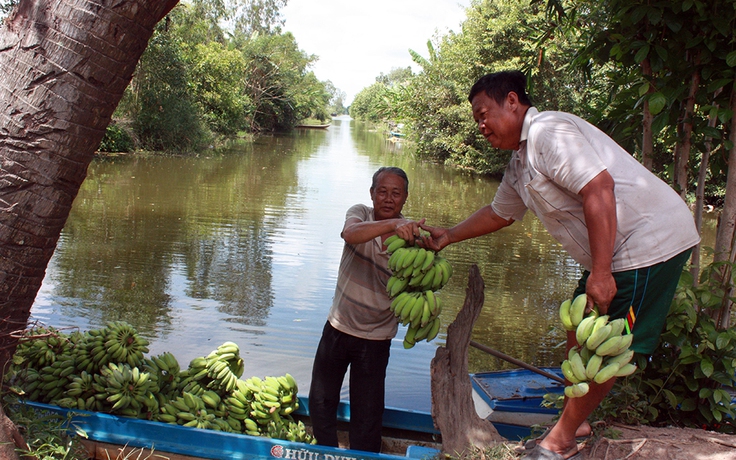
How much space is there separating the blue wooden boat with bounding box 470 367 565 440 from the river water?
2.18 ft

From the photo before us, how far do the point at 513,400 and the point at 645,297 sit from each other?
179 cm

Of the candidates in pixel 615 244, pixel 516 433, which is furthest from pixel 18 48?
pixel 516 433

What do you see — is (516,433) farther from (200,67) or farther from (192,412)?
(200,67)

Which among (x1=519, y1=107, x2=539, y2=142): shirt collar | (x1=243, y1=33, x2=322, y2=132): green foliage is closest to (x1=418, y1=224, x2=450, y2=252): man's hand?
(x1=519, y1=107, x2=539, y2=142): shirt collar

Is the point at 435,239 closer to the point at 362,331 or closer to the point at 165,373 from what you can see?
the point at 362,331

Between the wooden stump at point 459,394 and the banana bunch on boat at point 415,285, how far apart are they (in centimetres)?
18

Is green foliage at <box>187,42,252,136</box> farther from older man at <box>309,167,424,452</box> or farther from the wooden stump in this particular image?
the wooden stump

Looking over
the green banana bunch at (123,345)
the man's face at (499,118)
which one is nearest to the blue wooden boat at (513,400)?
the man's face at (499,118)

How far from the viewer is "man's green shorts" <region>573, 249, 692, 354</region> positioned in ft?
8.35

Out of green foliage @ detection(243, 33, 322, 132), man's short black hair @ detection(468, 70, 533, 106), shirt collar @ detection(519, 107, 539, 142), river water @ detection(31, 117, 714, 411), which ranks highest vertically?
green foliage @ detection(243, 33, 322, 132)

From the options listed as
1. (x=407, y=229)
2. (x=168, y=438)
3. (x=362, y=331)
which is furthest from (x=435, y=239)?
(x=168, y=438)

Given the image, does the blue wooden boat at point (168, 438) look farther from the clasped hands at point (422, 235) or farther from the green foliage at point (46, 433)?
the clasped hands at point (422, 235)

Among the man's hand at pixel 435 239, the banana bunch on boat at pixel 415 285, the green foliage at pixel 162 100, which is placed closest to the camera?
the banana bunch on boat at pixel 415 285

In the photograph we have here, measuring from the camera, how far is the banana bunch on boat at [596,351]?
96.4 inches
